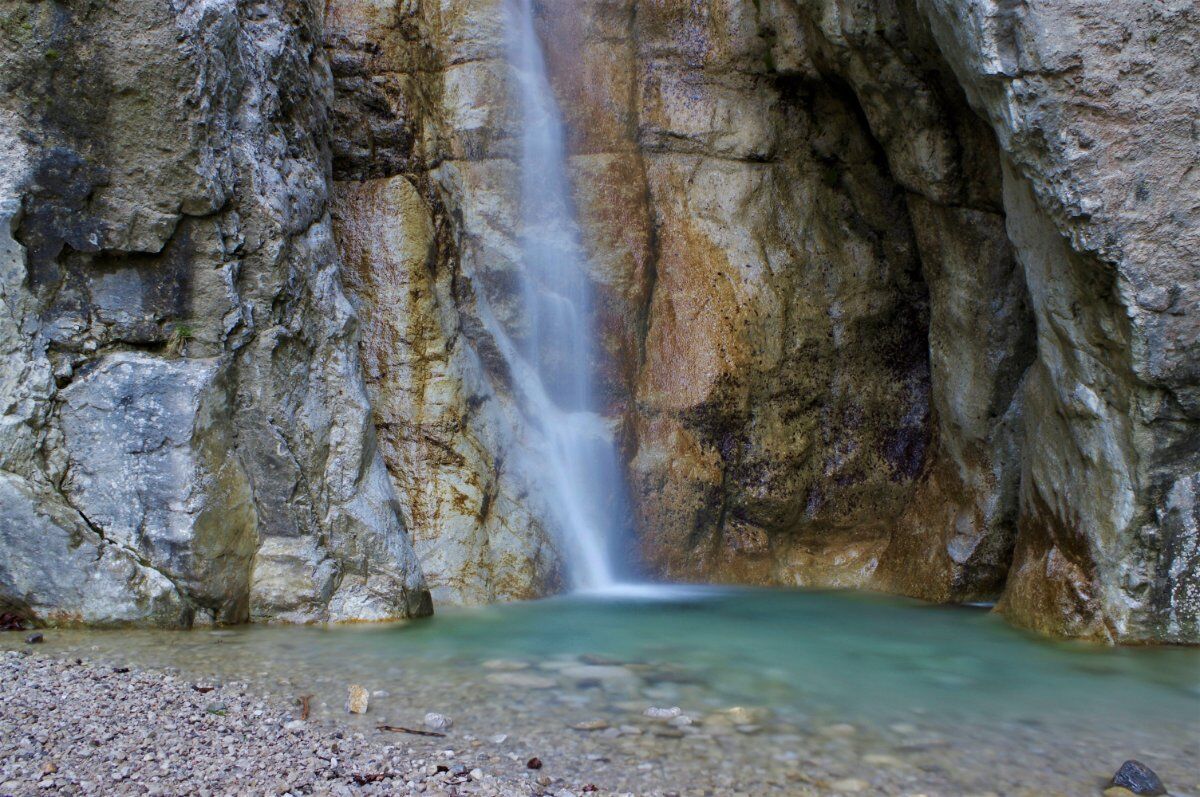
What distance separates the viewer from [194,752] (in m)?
3.27

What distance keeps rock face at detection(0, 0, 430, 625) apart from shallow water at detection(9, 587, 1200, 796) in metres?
0.46

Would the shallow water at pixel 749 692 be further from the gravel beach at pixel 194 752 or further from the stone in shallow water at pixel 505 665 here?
the gravel beach at pixel 194 752

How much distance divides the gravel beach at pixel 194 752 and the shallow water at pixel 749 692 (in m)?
0.20

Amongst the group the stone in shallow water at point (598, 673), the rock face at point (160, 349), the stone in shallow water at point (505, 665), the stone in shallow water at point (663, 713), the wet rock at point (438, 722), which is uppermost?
the rock face at point (160, 349)

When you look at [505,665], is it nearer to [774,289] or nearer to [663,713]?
[663,713]

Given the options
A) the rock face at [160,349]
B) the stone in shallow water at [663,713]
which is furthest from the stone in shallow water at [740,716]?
the rock face at [160,349]

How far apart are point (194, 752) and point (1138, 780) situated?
3.36m

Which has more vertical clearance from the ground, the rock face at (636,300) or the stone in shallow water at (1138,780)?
the rock face at (636,300)

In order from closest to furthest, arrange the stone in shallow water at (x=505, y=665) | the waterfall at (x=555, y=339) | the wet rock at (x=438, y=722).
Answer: the wet rock at (x=438, y=722), the stone in shallow water at (x=505, y=665), the waterfall at (x=555, y=339)

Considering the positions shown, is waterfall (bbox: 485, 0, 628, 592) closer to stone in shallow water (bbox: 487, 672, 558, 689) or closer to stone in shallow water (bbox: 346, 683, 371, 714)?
stone in shallow water (bbox: 487, 672, 558, 689)

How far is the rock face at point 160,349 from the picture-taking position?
5379mm

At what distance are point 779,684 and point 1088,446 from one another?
2.69 meters

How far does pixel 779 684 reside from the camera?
4.57 metres

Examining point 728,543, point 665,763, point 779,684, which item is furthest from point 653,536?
point 665,763
